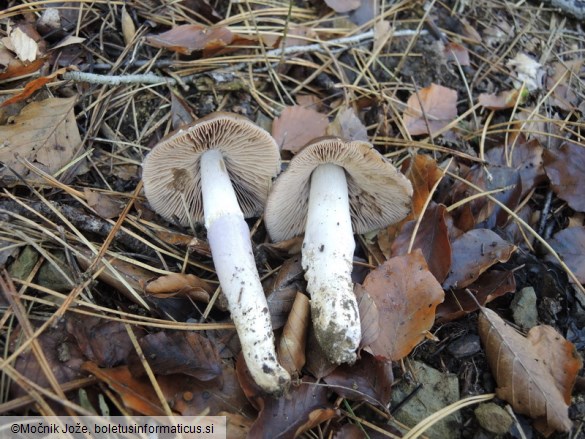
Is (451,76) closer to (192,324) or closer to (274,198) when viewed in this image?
(274,198)

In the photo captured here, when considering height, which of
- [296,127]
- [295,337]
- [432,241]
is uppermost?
[296,127]

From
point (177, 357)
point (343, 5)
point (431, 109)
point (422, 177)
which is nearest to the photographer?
point (177, 357)

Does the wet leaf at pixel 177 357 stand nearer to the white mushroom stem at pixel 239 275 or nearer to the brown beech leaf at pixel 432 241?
the white mushroom stem at pixel 239 275

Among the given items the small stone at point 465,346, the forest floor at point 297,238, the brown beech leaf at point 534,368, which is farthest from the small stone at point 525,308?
the small stone at point 465,346

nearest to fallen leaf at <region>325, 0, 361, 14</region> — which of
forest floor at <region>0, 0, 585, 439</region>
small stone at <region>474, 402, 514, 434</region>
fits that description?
forest floor at <region>0, 0, 585, 439</region>

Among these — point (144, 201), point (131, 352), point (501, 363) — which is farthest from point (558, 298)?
point (144, 201)

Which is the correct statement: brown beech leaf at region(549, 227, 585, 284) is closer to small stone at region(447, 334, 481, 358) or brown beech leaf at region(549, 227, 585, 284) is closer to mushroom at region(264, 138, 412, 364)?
small stone at region(447, 334, 481, 358)

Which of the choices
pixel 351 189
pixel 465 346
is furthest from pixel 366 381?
pixel 351 189

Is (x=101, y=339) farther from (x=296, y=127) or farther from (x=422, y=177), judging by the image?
(x=422, y=177)
